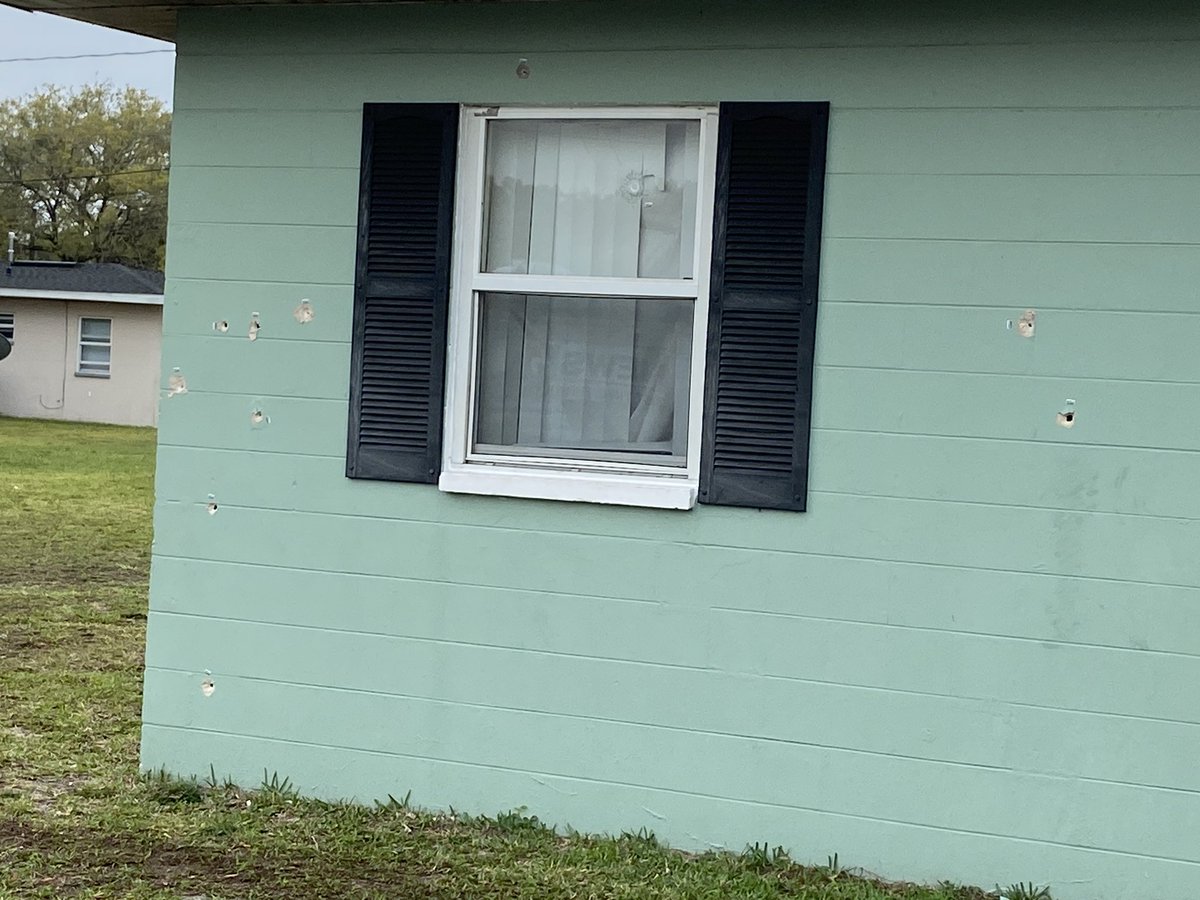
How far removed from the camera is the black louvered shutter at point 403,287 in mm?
4652

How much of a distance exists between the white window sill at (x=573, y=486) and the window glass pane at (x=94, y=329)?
23.8m

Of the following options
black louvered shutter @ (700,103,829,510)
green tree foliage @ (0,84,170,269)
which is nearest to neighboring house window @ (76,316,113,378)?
green tree foliage @ (0,84,170,269)

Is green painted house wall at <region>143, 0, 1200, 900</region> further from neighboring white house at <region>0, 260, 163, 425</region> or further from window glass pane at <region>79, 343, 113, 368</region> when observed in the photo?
window glass pane at <region>79, 343, 113, 368</region>

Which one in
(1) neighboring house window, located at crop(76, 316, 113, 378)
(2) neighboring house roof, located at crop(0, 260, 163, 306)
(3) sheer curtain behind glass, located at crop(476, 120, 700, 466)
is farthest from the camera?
(1) neighboring house window, located at crop(76, 316, 113, 378)

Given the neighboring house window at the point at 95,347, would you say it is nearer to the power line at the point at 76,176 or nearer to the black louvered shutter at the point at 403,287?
the power line at the point at 76,176

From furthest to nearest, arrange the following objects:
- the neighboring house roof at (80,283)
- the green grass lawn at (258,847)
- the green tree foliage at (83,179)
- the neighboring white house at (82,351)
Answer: the green tree foliage at (83,179), the neighboring white house at (82,351), the neighboring house roof at (80,283), the green grass lawn at (258,847)

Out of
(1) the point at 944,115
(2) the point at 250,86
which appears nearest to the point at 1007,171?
(1) the point at 944,115

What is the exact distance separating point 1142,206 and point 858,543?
3.97ft

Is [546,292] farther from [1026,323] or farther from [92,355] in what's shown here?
[92,355]

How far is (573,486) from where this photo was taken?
455 centimetres

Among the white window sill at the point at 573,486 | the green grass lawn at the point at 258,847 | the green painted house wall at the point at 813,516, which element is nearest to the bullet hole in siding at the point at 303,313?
the green painted house wall at the point at 813,516

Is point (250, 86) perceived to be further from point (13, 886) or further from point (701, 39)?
point (13, 886)

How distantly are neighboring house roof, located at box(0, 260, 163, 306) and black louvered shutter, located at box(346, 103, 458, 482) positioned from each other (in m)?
22.6

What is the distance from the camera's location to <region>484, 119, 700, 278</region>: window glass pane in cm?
455
